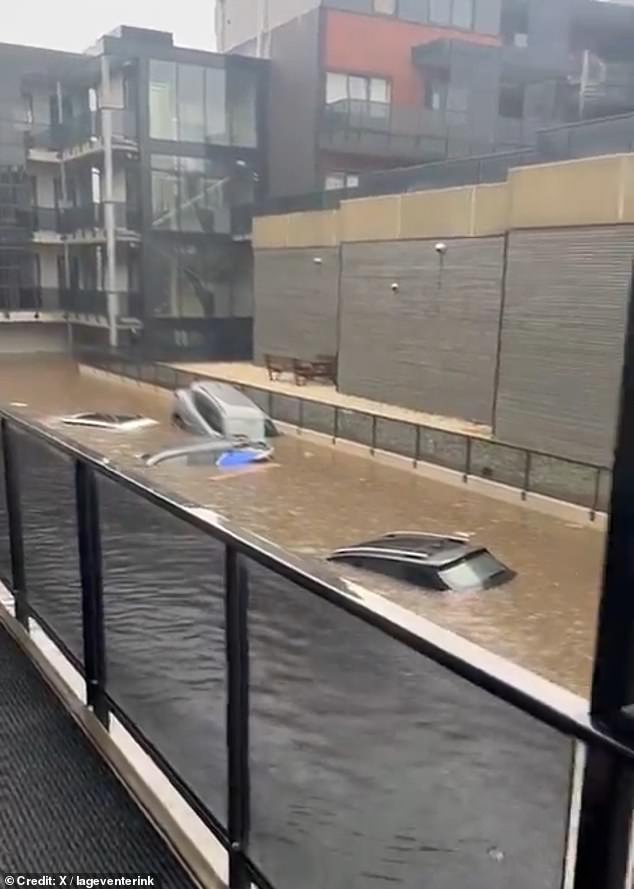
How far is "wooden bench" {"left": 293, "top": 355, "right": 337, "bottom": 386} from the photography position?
721 inches

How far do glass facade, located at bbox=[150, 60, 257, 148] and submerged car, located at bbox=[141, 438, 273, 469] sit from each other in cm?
1058

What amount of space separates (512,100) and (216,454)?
14.9 m

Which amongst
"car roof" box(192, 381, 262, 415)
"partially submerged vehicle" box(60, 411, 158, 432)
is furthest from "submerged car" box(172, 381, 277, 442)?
"partially submerged vehicle" box(60, 411, 158, 432)

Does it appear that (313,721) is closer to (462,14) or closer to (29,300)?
(29,300)

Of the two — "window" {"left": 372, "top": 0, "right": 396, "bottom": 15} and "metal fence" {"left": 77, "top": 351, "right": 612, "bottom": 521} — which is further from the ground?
"window" {"left": 372, "top": 0, "right": 396, "bottom": 15}

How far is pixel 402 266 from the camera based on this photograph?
1572 cm

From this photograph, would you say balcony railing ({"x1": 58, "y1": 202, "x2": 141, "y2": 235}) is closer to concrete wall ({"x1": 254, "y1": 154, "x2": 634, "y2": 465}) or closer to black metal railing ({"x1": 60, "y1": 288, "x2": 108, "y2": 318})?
black metal railing ({"x1": 60, "y1": 288, "x2": 108, "y2": 318})

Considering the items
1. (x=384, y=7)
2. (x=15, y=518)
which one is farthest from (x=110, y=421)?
(x=384, y=7)

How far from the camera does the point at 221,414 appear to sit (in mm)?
13883

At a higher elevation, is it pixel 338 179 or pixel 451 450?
pixel 338 179

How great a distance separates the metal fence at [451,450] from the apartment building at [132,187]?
672cm

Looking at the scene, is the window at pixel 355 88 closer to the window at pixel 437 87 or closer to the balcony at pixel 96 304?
the window at pixel 437 87

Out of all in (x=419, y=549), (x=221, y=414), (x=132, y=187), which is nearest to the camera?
(x=419, y=549)

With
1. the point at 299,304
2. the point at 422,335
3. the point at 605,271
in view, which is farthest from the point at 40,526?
the point at 299,304
